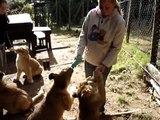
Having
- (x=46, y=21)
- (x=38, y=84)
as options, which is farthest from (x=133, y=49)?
(x=46, y=21)

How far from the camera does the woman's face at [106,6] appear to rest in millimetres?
4523

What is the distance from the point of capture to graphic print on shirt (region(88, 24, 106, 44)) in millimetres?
4866

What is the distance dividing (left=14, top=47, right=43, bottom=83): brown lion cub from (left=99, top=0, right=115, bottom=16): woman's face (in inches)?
132

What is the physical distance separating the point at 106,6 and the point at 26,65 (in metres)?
3.70

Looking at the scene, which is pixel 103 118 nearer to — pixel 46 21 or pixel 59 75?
pixel 59 75

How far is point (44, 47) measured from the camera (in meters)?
11.8

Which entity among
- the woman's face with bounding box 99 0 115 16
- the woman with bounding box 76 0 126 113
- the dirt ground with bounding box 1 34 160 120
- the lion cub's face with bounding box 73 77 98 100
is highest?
the woman's face with bounding box 99 0 115 16

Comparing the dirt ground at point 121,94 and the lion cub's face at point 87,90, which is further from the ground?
the lion cub's face at point 87,90

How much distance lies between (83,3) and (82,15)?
891 mm

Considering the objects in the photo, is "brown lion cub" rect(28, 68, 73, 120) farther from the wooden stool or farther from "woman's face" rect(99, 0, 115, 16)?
the wooden stool

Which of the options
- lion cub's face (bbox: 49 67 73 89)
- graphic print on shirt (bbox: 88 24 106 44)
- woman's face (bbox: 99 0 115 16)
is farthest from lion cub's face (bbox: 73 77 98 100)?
woman's face (bbox: 99 0 115 16)

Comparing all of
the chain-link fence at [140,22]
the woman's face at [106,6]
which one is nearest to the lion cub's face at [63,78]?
the woman's face at [106,6]

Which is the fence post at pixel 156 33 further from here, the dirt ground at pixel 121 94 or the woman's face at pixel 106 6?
the woman's face at pixel 106 6

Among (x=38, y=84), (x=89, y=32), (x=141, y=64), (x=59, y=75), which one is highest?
(x=89, y=32)
